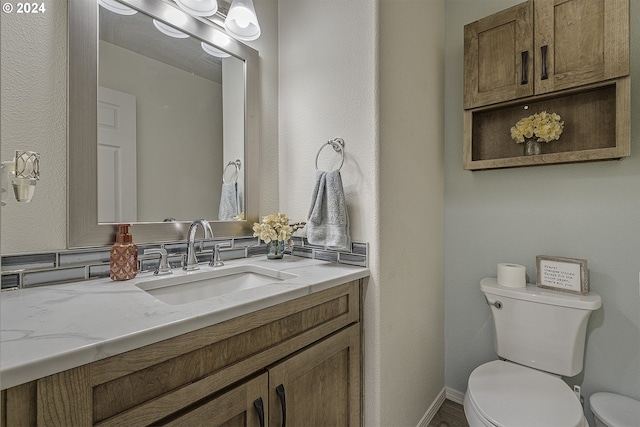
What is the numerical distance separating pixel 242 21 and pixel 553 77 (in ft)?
4.44

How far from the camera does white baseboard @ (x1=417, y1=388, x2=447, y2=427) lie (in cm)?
154

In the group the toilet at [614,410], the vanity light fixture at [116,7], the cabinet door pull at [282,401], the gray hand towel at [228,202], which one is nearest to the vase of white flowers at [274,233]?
the gray hand towel at [228,202]

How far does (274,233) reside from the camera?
136 centimetres

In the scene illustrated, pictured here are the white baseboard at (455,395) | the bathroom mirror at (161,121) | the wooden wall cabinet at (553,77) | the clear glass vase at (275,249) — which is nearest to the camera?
the bathroom mirror at (161,121)

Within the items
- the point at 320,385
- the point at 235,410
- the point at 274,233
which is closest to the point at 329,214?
the point at 274,233

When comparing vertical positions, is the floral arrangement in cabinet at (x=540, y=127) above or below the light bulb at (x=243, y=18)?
below

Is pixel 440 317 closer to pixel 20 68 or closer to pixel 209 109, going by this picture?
pixel 209 109

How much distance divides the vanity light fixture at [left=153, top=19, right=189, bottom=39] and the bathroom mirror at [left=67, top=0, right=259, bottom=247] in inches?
0.4

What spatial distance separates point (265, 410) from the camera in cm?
82

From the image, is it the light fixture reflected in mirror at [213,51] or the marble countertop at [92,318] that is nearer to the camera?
the marble countertop at [92,318]

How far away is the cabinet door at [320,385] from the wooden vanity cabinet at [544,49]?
4.23ft

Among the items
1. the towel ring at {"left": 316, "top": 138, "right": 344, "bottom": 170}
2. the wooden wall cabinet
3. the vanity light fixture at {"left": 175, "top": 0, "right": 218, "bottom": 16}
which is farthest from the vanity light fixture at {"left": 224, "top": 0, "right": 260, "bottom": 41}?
the wooden wall cabinet

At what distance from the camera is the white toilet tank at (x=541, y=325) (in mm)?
1249

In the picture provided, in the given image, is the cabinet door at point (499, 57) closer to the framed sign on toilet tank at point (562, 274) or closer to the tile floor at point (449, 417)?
the framed sign on toilet tank at point (562, 274)
